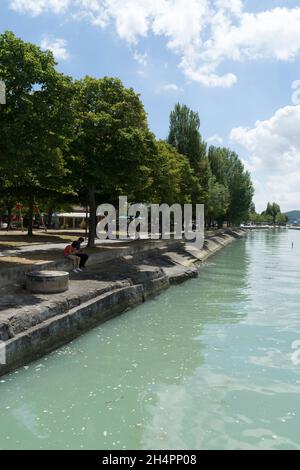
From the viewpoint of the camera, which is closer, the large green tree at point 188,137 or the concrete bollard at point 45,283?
the concrete bollard at point 45,283

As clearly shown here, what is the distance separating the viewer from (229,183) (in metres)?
85.4

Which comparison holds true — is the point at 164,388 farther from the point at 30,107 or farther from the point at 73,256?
the point at 73,256

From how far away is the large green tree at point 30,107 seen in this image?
639 inches

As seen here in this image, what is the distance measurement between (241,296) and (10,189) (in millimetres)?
17272

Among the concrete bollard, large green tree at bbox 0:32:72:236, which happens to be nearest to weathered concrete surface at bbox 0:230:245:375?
the concrete bollard

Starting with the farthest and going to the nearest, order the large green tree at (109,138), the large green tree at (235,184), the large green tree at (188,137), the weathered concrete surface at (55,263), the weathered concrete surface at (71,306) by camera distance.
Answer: the large green tree at (235,184) < the large green tree at (188,137) < the large green tree at (109,138) < the weathered concrete surface at (55,263) < the weathered concrete surface at (71,306)

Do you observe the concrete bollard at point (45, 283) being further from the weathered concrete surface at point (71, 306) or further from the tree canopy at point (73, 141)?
the tree canopy at point (73, 141)

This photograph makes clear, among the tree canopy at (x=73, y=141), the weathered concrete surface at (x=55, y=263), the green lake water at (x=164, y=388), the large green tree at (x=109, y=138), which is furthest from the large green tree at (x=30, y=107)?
the large green tree at (x=109, y=138)

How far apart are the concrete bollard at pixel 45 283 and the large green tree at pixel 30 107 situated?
167 inches

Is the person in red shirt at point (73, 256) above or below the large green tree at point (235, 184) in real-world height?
below

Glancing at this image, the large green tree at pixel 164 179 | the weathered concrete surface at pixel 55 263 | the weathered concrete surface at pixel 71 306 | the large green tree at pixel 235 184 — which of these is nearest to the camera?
the weathered concrete surface at pixel 71 306

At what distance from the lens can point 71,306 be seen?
1567 cm

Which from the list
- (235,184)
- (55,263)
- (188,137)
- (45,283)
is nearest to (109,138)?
(55,263)

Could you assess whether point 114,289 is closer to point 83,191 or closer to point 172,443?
point 172,443
